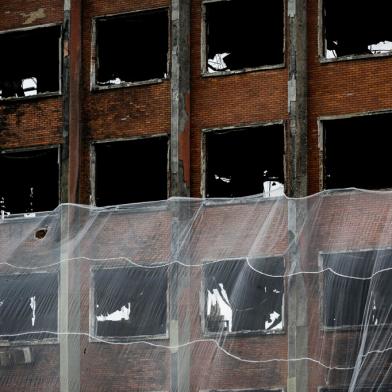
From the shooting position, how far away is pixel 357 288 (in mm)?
22969

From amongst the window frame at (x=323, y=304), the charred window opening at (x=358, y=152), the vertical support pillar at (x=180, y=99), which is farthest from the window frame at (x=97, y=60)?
the window frame at (x=323, y=304)

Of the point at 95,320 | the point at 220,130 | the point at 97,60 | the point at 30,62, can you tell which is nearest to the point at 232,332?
the point at 95,320

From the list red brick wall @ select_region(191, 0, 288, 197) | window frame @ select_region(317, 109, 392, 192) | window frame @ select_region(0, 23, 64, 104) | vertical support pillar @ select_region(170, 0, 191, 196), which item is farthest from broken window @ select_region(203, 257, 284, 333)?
window frame @ select_region(0, 23, 64, 104)

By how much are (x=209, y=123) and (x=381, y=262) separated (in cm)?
999

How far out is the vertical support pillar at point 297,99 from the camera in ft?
100

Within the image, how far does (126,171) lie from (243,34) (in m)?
4.28

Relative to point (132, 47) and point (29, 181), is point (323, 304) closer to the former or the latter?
point (132, 47)

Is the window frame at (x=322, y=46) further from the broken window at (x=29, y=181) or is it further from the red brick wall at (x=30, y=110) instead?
the broken window at (x=29, y=181)

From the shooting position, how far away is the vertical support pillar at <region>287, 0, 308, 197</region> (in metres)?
30.6

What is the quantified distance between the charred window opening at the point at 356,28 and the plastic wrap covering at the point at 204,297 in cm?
743

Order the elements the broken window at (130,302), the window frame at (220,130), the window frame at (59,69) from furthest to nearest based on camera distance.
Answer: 1. the window frame at (59,69)
2. the window frame at (220,130)
3. the broken window at (130,302)

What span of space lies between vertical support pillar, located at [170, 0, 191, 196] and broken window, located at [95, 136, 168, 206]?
93 cm

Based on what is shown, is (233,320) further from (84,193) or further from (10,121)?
(10,121)

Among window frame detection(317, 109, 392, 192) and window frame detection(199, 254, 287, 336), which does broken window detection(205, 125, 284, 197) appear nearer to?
window frame detection(317, 109, 392, 192)
